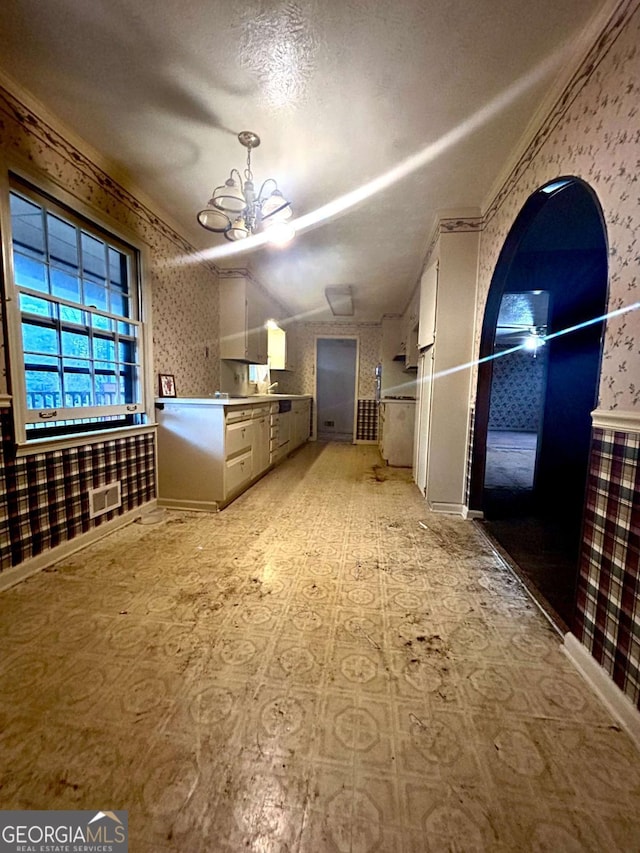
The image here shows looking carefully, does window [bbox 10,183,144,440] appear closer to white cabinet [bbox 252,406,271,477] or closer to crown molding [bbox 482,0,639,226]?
white cabinet [bbox 252,406,271,477]

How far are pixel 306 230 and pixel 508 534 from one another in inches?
116

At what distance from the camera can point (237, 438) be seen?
301 centimetres

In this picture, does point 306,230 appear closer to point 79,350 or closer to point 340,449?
point 79,350

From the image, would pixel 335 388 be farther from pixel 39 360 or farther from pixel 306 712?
pixel 306 712

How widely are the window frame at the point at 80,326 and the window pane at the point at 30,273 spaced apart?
68 mm

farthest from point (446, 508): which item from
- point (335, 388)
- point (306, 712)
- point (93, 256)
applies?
point (335, 388)

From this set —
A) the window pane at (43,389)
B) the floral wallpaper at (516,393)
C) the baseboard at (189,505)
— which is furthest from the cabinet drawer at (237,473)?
the floral wallpaper at (516,393)

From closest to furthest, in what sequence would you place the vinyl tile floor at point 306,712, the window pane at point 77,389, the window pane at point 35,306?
the vinyl tile floor at point 306,712
the window pane at point 35,306
the window pane at point 77,389

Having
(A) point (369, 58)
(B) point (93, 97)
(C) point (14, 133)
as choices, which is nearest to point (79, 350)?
(C) point (14, 133)

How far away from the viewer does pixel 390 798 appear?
0.83m

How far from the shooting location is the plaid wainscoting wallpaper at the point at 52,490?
1.66 metres

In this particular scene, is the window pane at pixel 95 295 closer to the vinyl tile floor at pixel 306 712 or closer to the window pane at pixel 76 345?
the window pane at pixel 76 345

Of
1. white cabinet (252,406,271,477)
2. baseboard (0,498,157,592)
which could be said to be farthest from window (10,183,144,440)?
white cabinet (252,406,271,477)

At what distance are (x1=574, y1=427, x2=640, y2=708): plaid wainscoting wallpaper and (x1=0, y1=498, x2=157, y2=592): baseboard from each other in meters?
2.55
